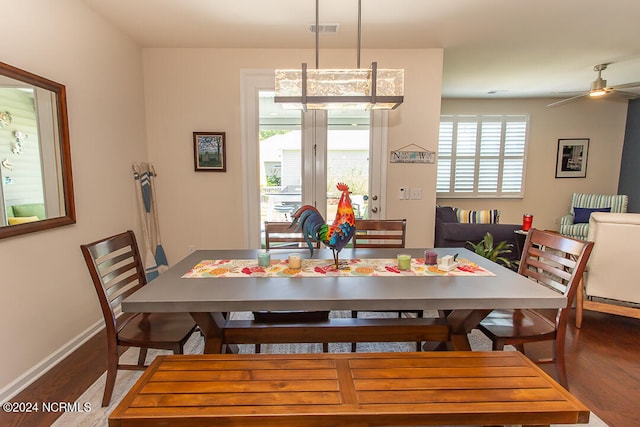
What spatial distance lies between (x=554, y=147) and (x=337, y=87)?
6.01m

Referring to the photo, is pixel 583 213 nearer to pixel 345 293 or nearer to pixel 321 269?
pixel 321 269

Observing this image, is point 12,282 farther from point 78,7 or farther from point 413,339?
point 413,339

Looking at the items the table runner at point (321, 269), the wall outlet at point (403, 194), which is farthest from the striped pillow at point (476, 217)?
the table runner at point (321, 269)

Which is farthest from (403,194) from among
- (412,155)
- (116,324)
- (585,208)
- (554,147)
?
(554,147)

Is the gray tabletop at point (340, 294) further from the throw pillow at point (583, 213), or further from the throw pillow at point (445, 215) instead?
the throw pillow at point (583, 213)

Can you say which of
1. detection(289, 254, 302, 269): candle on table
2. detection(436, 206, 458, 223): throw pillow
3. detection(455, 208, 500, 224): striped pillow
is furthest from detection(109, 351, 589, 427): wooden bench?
detection(455, 208, 500, 224): striped pillow

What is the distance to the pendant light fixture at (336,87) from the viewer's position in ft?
5.84

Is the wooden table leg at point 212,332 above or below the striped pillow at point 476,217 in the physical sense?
below

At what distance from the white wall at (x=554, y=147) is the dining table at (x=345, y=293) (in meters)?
5.06

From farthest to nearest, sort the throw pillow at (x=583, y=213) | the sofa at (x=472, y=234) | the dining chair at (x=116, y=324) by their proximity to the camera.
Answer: the throw pillow at (x=583, y=213) < the sofa at (x=472, y=234) < the dining chair at (x=116, y=324)

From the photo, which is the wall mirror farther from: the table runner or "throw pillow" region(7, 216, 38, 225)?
the table runner

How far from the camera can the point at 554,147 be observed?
6.06 meters

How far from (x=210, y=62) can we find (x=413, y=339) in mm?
3175

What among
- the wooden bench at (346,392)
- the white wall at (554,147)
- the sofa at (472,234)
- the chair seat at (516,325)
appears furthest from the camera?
the white wall at (554,147)
